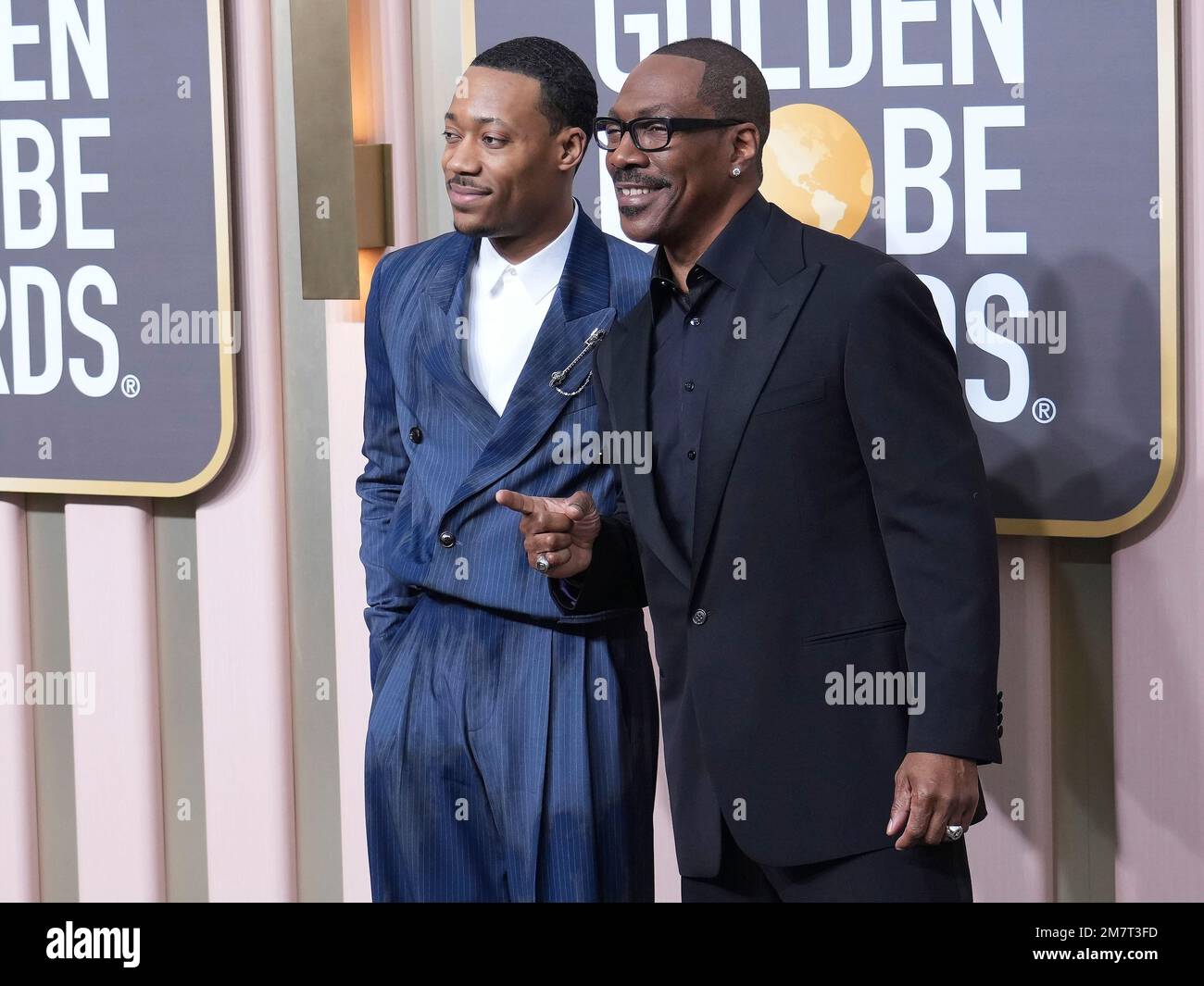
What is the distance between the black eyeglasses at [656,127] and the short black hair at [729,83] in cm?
2

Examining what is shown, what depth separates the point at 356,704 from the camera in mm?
2475

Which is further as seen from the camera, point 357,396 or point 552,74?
point 357,396

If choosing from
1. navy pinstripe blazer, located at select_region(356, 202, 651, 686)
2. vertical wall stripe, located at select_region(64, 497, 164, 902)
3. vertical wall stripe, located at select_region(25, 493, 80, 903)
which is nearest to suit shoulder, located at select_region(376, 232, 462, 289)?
navy pinstripe blazer, located at select_region(356, 202, 651, 686)

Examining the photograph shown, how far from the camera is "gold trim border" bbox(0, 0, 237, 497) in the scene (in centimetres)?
240

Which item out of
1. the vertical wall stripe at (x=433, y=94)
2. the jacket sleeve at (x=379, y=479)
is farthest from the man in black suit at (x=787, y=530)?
the vertical wall stripe at (x=433, y=94)

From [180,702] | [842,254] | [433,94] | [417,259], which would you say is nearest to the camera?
[842,254]

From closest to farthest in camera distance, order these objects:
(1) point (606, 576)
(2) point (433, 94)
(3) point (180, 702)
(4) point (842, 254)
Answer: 1. (4) point (842, 254)
2. (1) point (606, 576)
3. (2) point (433, 94)
4. (3) point (180, 702)

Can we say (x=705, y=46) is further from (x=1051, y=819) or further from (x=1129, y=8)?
(x=1051, y=819)

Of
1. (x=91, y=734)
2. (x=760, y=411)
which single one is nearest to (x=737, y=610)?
(x=760, y=411)

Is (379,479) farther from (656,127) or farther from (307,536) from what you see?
(656,127)

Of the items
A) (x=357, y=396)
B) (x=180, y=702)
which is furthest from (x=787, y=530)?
(x=180, y=702)

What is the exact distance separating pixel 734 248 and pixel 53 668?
1469 mm

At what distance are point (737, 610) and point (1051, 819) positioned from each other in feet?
2.46

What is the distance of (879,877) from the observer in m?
1.71
